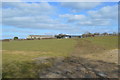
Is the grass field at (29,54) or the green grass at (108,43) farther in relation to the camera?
the green grass at (108,43)

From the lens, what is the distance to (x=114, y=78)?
232 inches

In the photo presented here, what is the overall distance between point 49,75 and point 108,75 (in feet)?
7.76

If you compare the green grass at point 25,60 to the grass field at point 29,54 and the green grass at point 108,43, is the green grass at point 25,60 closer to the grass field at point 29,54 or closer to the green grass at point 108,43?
the grass field at point 29,54

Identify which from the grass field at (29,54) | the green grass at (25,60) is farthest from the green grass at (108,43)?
the green grass at (25,60)

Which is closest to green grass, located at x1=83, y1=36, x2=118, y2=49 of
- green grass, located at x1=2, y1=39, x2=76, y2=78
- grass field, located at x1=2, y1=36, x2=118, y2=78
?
grass field, located at x1=2, y1=36, x2=118, y2=78

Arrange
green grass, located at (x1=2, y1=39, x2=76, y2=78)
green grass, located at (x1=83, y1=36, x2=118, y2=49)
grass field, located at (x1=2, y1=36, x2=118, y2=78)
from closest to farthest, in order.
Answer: green grass, located at (x1=2, y1=39, x2=76, y2=78) → grass field, located at (x1=2, y1=36, x2=118, y2=78) → green grass, located at (x1=83, y1=36, x2=118, y2=49)

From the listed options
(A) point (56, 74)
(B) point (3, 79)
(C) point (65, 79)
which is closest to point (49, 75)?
(A) point (56, 74)

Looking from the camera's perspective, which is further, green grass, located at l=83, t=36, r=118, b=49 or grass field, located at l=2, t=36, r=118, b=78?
green grass, located at l=83, t=36, r=118, b=49

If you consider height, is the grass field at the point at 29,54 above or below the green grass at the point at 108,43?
below

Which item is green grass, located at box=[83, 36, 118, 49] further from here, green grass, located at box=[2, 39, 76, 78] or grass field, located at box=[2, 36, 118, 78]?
green grass, located at box=[2, 39, 76, 78]

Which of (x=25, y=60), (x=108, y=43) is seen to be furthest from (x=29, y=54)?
(x=108, y=43)

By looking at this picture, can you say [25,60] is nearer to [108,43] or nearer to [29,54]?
[29,54]

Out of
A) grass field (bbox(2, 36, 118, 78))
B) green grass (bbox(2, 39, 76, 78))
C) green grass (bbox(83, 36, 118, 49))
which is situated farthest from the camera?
green grass (bbox(83, 36, 118, 49))

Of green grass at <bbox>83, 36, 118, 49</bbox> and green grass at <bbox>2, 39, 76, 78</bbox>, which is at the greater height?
green grass at <bbox>83, 36, 118, 49</bbox>
